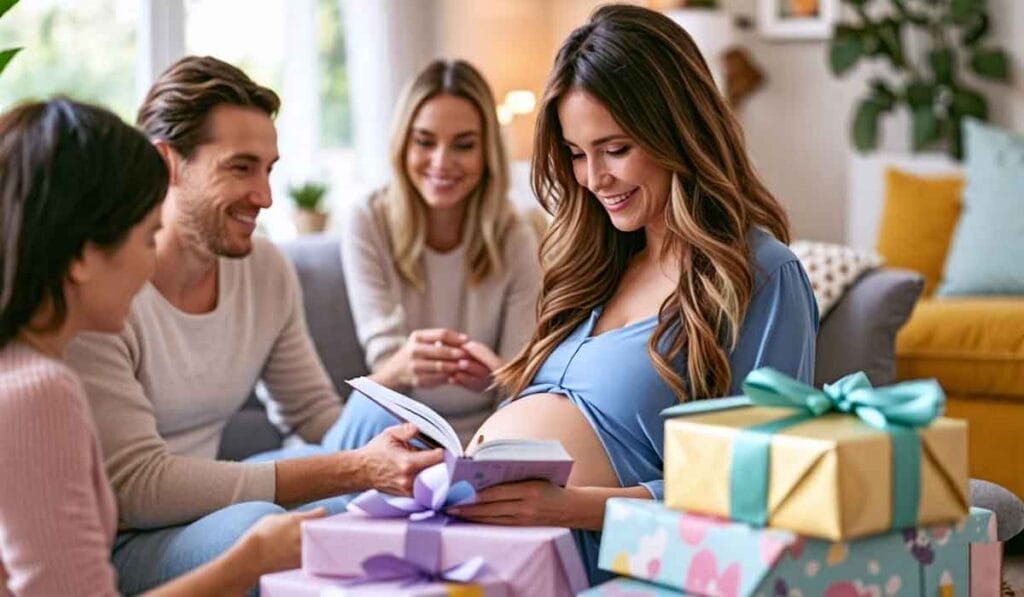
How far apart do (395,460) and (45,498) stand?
630mm

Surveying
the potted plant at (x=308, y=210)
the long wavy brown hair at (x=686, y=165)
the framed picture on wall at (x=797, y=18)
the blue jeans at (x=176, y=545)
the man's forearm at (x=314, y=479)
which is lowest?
the blue jeans at (x=176, y=545)

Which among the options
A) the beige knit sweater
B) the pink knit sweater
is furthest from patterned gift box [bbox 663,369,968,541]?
the beige knit sweater

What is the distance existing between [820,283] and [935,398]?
1828mm

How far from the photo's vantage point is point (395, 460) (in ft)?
6.98

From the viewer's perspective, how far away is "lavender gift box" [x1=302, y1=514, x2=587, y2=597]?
5.67 feet

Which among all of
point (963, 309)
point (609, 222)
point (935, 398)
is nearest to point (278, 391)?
point (609, 222)

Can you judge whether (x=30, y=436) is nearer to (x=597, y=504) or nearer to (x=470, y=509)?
(x=470, y=509)

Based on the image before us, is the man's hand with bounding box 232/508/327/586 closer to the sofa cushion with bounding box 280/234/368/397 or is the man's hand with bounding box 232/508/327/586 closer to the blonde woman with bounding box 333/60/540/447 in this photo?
the blonde woman with bounding box 333/60/540/447

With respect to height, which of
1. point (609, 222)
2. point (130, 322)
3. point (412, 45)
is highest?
point (412, 45)

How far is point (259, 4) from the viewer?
514 cm

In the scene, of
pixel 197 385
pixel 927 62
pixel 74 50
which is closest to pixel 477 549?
pixel 197 385

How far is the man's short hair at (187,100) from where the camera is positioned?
8.29 ft

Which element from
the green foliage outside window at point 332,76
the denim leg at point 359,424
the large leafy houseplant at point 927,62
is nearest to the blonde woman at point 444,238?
the denim leg at point 359,424

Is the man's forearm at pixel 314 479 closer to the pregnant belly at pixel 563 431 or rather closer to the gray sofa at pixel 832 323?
the pregnant belly at pixel 563 431
